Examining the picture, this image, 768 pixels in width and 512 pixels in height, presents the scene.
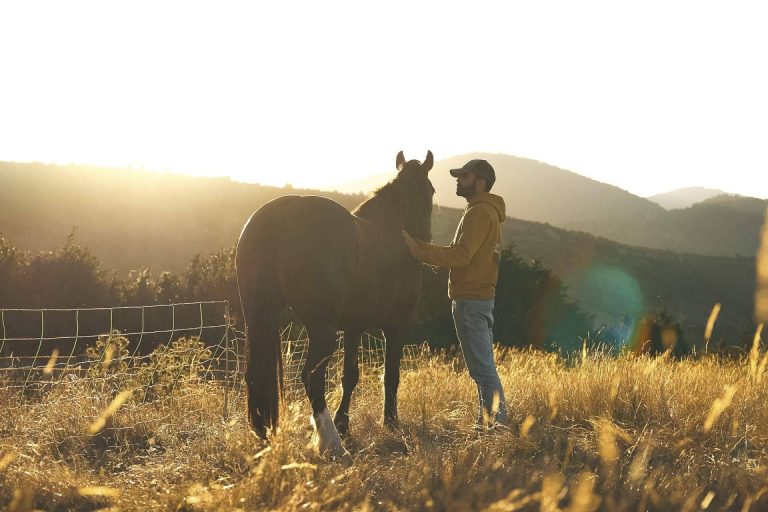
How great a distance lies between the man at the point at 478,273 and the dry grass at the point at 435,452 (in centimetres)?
43

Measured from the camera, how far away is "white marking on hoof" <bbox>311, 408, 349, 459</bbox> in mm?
4906

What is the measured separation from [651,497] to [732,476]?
2.53ft

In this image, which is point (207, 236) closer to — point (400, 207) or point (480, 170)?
point (400, 207)

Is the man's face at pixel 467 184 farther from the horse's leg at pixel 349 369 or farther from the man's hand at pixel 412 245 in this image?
the horse's leg at pixel 349 369

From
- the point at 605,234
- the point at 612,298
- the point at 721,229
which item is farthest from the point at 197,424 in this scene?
the point at 721,229

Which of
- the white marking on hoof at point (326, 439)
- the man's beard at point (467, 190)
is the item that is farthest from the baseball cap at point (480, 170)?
the white marking on hoof at point (326, 439)

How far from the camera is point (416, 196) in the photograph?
626 centimetres

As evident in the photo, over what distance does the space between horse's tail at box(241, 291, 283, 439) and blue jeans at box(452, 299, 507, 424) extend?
157 centimetres

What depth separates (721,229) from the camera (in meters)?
134

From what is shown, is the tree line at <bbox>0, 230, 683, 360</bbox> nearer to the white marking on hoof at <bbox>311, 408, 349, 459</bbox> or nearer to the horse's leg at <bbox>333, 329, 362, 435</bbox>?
the horse's leg at <bbox>333, 329, 362, 435</bbox>

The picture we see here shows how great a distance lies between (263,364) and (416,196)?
2054 mm

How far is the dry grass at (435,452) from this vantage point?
395 cm

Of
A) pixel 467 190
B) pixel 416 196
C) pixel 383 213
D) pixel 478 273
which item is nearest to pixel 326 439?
pixel 478 273

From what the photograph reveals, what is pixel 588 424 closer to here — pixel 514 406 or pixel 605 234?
pixel 514 406
